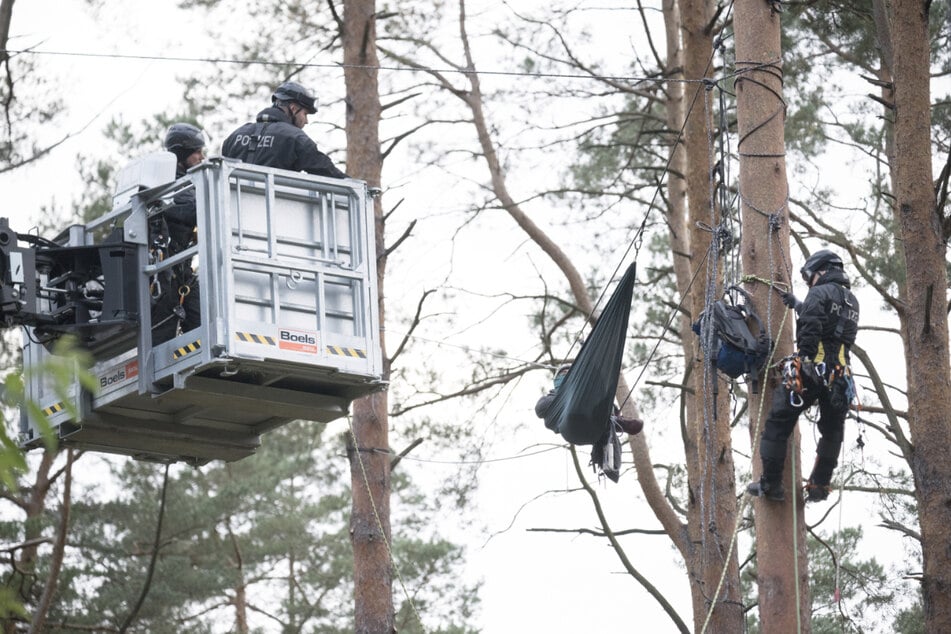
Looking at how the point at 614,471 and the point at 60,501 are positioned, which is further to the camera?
the point at 60,501

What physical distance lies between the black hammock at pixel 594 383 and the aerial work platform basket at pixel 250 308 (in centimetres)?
134

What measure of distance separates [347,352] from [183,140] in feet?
6.62

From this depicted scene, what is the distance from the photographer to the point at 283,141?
9.49 metres

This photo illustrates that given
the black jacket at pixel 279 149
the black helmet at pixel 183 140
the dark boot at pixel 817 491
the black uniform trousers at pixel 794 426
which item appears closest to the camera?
the black uniform trousers at pixel 794 426

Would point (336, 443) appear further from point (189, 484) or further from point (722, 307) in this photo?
point (722, 307)

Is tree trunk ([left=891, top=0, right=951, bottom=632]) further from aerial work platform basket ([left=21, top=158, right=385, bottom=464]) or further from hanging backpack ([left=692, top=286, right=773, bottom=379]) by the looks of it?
aerial work platform basket ([left=21, top=158, right=385, bottom=464])

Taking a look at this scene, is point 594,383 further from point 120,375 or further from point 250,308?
point 120,375

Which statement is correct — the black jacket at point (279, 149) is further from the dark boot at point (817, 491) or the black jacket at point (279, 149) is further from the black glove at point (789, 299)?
the dark boot at point (817, 491)

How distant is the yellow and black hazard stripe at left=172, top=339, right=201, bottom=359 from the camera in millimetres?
9050

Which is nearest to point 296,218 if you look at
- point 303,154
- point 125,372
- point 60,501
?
point 303,154

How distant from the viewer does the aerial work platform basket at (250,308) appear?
8.95 metres

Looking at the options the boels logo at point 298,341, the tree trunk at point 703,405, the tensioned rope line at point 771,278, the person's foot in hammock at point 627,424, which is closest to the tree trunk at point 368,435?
the tree trunk at point 703,405

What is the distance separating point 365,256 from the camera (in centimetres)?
940

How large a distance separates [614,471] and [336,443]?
1727 centimetres
